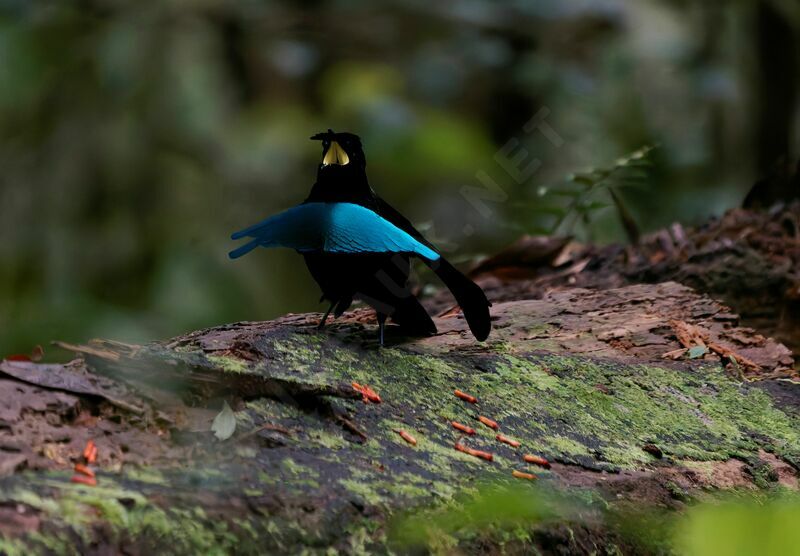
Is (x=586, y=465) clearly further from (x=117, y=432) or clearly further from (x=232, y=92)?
(x=232, y=92)

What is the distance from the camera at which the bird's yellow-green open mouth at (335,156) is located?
2674mm

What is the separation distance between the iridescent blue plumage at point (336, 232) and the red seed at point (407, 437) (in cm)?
59

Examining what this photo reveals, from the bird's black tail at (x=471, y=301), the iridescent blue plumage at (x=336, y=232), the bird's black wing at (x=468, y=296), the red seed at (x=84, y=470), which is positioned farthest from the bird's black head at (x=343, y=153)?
the red seed at (x=84, y=470)

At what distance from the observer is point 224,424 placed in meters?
1.88

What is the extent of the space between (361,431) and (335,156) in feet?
3.07

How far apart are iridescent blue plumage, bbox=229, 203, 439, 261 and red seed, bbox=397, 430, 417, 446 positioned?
1.92 ft

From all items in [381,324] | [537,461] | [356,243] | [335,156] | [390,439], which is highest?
[335,156]

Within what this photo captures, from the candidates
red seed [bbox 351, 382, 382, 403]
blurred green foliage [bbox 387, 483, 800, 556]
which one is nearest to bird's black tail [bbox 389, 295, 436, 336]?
red seed [bbox 351, 382, 382, 403]

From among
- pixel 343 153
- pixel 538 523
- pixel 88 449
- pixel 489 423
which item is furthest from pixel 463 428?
pixel 88 449

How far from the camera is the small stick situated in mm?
2182

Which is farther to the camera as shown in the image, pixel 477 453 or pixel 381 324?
pixel 381 324

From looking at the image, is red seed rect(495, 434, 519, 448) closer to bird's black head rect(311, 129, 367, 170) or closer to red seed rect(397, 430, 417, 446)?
red seed rect(397, 430, 417, 446)

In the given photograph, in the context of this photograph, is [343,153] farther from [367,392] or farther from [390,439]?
[390,439]

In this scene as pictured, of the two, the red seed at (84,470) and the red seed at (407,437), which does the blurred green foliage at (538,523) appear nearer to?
the red seed at (407,437)
